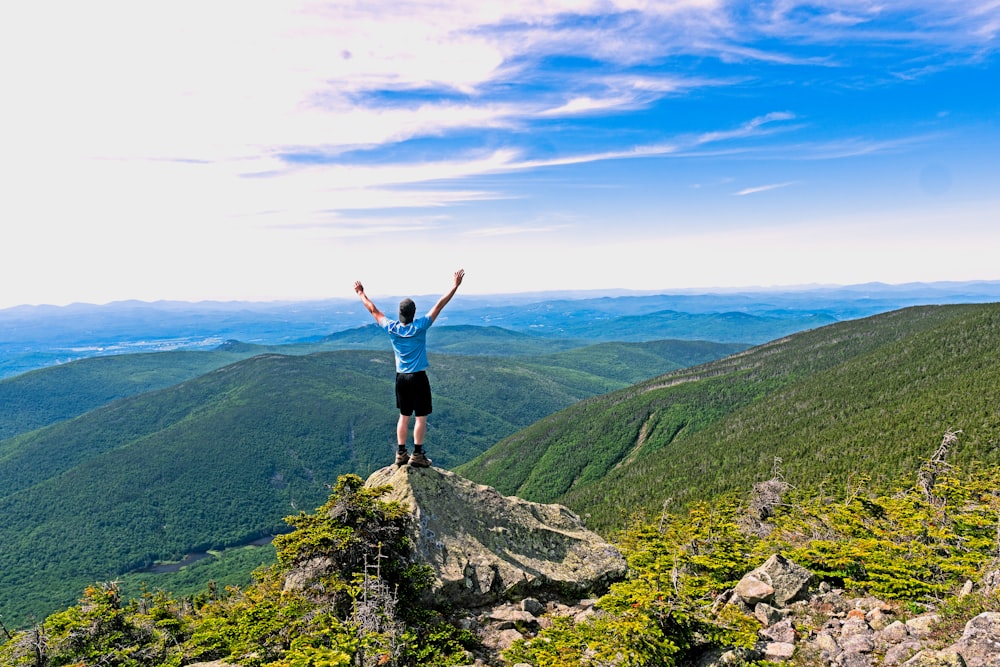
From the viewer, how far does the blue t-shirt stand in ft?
48.6

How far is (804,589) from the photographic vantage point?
1440cm

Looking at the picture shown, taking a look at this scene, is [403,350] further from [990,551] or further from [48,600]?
[48,600]

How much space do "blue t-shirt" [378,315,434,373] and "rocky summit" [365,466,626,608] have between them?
4.87 meters

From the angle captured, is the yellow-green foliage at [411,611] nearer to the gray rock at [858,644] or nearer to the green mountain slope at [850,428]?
the gray rock at [858,644]

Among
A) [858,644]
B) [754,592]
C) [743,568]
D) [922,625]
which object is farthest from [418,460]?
[922,625]

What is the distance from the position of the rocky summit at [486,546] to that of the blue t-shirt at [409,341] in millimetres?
4872

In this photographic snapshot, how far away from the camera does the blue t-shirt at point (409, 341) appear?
14828 mm

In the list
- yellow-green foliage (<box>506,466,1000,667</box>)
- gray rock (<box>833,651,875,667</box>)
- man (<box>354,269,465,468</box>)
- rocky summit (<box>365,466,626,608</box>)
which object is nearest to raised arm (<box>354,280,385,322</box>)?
man (<box>354,269,465,468</box>)

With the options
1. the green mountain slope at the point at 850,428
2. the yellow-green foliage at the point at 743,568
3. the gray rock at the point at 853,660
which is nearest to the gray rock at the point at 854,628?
the gray rock at the point at 853,660

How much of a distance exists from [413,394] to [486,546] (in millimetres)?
6436

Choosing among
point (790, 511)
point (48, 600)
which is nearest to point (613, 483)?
point (790, 511)

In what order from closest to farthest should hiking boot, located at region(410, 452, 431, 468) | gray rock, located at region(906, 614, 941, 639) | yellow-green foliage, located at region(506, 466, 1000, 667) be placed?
1. gray rock, located at region(906, 614, 941, 639)
2. yellow-green foliage, located at region(506, 466, 1000, 667)
3. hiking boot, located at region(410, 452, 431, 468)

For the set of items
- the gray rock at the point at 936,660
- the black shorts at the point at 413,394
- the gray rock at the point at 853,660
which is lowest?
the gray rock at the point at 853,660

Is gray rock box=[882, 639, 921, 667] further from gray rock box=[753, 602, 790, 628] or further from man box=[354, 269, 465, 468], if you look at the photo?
man box=[354, 269, 465, 468]
